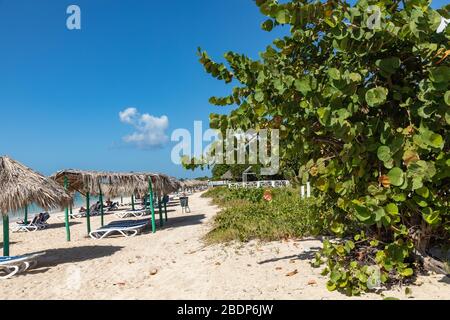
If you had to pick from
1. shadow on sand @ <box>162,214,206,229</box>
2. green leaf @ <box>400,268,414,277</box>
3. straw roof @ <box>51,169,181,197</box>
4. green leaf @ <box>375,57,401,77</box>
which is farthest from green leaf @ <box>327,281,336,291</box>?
straw roof @ <box>51,169,181,197</box>

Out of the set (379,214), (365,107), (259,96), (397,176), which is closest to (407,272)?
(379,214)

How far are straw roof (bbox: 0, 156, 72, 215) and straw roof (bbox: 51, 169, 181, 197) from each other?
3.93 m

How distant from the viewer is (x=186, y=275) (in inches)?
234

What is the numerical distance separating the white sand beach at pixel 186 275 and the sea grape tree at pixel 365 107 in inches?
24.8

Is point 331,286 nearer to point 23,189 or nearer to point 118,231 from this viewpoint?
point 23,189

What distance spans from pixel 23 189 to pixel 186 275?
14.4 ft

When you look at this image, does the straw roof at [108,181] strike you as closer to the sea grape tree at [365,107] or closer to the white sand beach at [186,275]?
the white sand beach at [186,275]

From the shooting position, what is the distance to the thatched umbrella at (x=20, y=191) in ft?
24.7

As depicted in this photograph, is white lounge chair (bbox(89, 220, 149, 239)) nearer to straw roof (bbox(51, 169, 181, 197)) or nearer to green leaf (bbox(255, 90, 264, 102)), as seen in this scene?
straw roof (bbox(51, 169, 181, 197))

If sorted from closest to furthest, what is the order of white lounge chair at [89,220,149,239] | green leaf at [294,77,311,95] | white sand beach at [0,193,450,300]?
green leaf at [294,77,311,95] < white sand beach at [0,193,450,300] < white lounge chair at [89,220,149,239]

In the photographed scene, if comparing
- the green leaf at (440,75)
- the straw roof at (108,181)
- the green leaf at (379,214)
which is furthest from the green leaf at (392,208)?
the straw roof at (108,181)

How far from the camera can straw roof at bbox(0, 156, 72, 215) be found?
754cm

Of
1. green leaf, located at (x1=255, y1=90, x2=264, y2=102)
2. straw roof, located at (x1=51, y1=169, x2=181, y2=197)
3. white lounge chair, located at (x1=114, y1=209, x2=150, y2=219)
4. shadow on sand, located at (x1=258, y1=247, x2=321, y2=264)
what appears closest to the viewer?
green leaf, located at (x1=255, y1=90, x2=264, y2=102)

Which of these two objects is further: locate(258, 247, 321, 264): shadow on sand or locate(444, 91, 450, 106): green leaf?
locate(258, 247, 321, 264): shadow on sand
